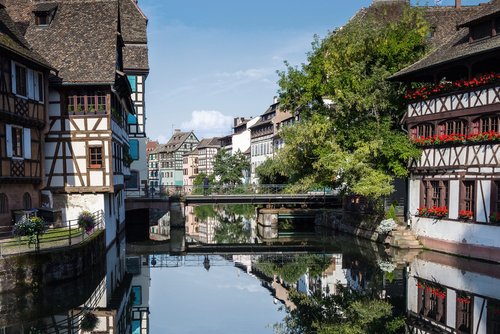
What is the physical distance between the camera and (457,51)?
26219mm

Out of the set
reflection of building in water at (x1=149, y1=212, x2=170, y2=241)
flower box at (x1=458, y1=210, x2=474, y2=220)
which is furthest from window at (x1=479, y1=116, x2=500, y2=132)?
reflection of building in water at (x1=149, y1=212, x2=170, y2=241)

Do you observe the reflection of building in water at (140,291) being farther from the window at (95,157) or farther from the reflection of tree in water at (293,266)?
the reflection of tree in water at (293,266)

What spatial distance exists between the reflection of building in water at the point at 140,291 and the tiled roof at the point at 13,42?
10772 mm

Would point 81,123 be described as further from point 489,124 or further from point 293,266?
point 489,124

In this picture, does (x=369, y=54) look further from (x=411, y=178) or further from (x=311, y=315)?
(x=311, y=315)

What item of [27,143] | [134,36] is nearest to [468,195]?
[27,143]

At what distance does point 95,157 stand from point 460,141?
61.5ft

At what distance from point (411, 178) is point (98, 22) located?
20.2 meters

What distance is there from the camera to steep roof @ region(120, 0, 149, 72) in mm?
43500

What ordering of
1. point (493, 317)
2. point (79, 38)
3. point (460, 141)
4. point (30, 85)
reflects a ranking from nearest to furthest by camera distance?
point (493, 317) < point (30, 85) < point (460, 141) < point (79, 38)

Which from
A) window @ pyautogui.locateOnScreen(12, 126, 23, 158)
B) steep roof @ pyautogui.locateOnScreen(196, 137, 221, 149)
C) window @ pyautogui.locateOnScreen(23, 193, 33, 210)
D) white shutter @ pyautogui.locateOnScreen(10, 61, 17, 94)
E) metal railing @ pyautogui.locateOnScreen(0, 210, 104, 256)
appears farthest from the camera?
steep roof @ pyautogui.locateOnScreen(196, 137, 221, 149)

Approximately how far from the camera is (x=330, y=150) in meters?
31.8

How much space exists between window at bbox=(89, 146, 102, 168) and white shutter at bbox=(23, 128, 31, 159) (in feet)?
12.2

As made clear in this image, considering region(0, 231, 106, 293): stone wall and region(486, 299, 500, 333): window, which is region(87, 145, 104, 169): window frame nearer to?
region(0, 231, 106, 293): stone wall
